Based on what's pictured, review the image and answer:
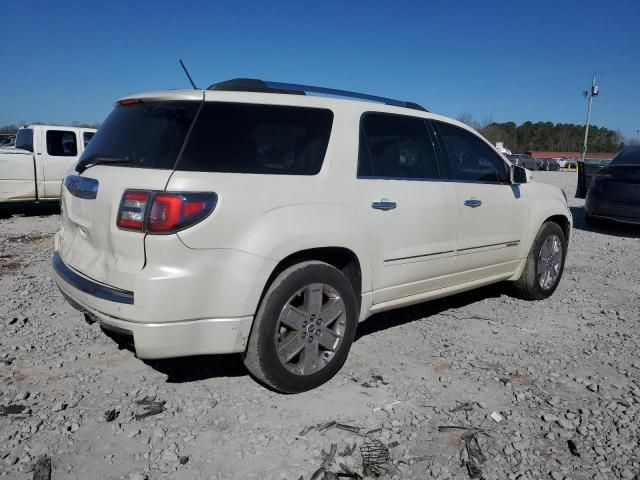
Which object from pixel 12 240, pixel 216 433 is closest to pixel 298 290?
pixel 216 433

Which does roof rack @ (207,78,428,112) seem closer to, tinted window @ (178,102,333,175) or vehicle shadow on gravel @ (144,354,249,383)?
tinted window @ (178,102,333,175)

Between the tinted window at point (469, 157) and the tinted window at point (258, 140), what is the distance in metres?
1.31

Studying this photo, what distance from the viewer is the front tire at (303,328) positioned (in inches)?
120

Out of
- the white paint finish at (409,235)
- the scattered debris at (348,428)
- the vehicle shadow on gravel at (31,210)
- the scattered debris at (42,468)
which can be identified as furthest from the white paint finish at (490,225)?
the vehicle shadow on gravel at (31,210)

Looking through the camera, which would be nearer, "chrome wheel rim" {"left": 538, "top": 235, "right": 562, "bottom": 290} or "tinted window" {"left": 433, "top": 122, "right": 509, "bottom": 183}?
"tinted window" {"left": 433, "top": 122, "right": 509, "bottom": 183}

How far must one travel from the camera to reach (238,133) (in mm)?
3027

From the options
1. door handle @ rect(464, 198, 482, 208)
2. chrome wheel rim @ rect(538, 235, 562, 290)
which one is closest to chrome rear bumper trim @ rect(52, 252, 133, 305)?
door handle @ rect(464, 198, 482, 208)

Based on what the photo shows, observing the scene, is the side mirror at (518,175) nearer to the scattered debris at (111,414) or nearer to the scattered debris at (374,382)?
the scattered debris at (374,382)

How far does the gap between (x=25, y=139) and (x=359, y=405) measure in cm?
1054

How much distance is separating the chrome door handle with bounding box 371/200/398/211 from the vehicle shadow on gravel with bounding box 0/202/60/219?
9800 mm

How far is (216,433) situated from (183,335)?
0.57 m

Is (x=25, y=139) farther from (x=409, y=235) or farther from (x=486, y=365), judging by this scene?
(x=486, y=365)

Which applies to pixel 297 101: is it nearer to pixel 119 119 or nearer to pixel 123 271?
pixel 119 119

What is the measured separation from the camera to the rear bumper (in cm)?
275
